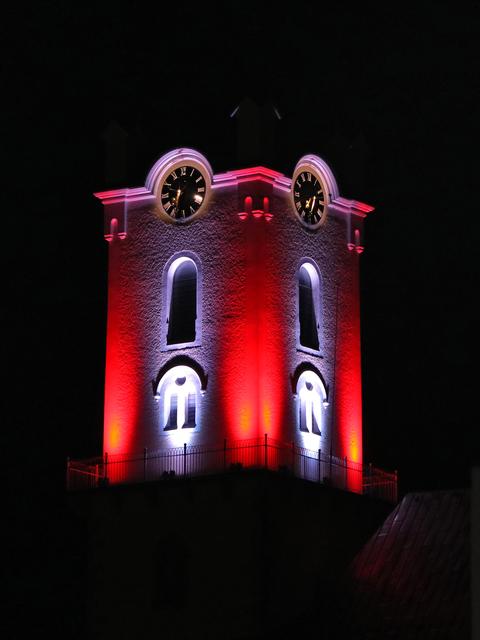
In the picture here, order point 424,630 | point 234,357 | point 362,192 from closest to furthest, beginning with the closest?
point 424,630 < point 234,357 < point 362,192

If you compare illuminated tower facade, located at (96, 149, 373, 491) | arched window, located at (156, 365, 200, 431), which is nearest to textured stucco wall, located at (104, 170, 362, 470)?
illuminated tower facade, located at (96, 149, 373, 491)

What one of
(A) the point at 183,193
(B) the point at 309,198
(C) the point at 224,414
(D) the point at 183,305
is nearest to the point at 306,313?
(B) the point at 309,198

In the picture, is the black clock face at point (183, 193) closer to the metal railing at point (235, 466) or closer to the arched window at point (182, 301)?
the arched window at point (182, 301)

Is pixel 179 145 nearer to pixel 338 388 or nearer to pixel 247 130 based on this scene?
pixel 247 130

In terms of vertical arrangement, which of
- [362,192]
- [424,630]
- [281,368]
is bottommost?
[424,630]

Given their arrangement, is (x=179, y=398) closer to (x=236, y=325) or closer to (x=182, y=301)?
(x=236, y=325)

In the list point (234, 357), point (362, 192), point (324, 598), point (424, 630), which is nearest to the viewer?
point (424, 630)

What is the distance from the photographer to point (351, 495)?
216 ft

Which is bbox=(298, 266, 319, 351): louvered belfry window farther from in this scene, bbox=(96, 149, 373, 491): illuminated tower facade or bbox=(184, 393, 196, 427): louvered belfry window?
bbox=(184, 393, 196, 427): louvered belfry window

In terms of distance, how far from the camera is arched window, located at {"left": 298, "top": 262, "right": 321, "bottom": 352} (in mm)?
67125

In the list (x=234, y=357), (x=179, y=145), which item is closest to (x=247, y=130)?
(x=179, y=145)

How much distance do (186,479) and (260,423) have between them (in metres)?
2.82

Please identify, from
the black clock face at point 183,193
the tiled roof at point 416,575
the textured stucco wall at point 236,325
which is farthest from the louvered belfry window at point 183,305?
the tiled roof at point 416,575

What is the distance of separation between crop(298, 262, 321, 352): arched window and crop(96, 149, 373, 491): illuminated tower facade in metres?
0.05
